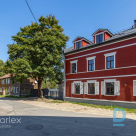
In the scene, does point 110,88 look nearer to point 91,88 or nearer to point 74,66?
point 91,88

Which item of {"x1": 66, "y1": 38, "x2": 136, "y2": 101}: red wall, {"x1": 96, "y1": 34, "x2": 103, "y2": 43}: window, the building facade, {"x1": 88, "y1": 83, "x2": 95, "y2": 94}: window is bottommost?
the building facade

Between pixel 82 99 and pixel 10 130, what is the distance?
14259 millimetres

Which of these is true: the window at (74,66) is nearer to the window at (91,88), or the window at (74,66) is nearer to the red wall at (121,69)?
the red wall at (121,69)

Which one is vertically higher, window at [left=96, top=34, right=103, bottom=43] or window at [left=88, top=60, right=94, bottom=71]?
window at [left=96, top=34, right=103, bottom=43]

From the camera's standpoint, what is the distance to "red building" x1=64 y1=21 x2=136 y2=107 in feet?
51.3

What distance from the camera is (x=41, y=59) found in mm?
22625

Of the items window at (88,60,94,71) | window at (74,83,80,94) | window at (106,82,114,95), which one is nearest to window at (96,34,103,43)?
window at (88,60,94,71)

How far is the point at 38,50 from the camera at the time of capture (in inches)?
864

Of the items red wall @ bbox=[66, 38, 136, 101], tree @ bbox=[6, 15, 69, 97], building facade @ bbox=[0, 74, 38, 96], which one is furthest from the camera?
building facade @ bbox=[0, 74, 38, 96]

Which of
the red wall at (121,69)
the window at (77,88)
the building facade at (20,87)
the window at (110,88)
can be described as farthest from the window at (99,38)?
the building facade at (20,87)

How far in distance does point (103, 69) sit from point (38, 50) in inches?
401

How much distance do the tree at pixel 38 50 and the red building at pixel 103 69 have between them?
105 inches

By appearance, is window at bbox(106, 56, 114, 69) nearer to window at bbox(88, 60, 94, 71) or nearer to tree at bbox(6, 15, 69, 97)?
window at bbox(88, 60, 94, 71)

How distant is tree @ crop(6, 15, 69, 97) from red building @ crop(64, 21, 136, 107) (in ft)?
8.75
